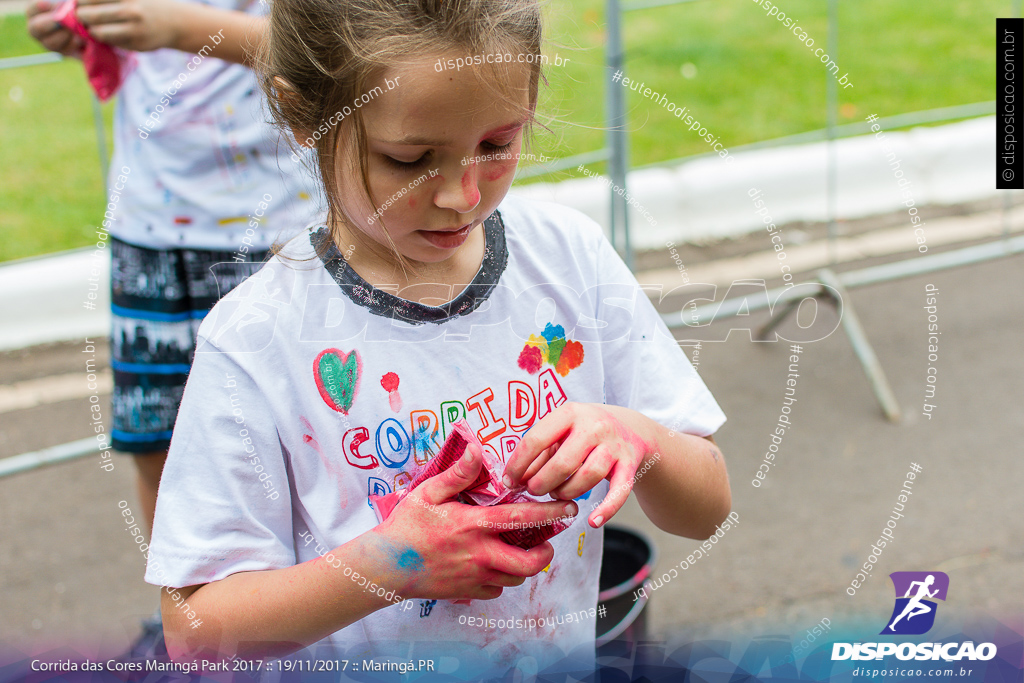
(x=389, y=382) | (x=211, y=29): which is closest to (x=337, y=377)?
(x=389, y=382)

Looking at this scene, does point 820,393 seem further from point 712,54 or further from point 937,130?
point 712,54

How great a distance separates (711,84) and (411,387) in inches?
174

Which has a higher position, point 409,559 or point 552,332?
point 552,332

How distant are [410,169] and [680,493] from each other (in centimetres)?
Result: 48

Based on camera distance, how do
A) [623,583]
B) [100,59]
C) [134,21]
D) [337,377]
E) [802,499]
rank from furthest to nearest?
[802,499]
[623,583]
[100,59]
[134,21]
[337,377]

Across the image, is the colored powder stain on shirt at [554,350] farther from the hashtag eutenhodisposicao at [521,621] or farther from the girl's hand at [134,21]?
the girl's hand at [134,21]

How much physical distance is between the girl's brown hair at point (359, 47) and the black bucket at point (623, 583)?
86 centimetres

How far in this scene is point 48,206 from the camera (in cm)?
419

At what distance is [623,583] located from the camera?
1.85 meters

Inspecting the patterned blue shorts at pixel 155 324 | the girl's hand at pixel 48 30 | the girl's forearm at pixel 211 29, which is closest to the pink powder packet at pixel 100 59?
the girl's hand at pixel 48 30

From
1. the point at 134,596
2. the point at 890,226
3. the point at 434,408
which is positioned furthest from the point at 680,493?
the point at 890,226

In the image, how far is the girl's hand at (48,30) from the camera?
161cm

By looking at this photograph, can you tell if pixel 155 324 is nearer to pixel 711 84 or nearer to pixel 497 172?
pixel 497 172

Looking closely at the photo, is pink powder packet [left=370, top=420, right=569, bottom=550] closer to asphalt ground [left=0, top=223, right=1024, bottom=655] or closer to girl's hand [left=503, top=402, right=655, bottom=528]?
girl's hand [left=503, top=402, right=655, bottom=528]
